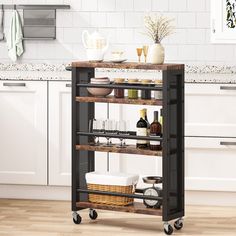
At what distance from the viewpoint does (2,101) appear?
7008 mm

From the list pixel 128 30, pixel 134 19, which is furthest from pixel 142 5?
pixel 128 30

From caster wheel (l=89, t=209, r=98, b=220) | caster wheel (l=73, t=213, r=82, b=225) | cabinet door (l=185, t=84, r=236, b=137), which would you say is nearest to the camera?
caster wheel (l=73, t=213, r=82, b=225)

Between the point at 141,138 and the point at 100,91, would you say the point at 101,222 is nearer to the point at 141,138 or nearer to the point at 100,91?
the point at 141,138

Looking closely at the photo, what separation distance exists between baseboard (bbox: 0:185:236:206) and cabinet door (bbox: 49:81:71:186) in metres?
0.10

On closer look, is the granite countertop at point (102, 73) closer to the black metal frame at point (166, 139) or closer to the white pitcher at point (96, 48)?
the black metal frame at point (166, 139)

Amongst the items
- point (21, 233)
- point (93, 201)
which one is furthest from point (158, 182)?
point (21, 233)

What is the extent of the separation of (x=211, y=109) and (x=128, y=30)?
116 centimetres

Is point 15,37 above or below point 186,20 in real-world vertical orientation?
below

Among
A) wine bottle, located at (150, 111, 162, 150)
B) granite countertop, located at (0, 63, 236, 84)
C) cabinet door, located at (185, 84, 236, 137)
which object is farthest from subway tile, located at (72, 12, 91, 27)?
wine bottle, located at (150, 111, 162, 150)

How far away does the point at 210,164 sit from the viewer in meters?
6.75

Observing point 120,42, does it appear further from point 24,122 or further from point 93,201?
point 93,201

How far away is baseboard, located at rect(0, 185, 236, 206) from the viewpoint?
22.4 feet

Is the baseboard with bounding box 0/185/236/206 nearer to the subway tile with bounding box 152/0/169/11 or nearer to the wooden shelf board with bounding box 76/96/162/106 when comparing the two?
the wooden shelf board with bounding box 76/96/162/106

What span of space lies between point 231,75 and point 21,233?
2.01m
